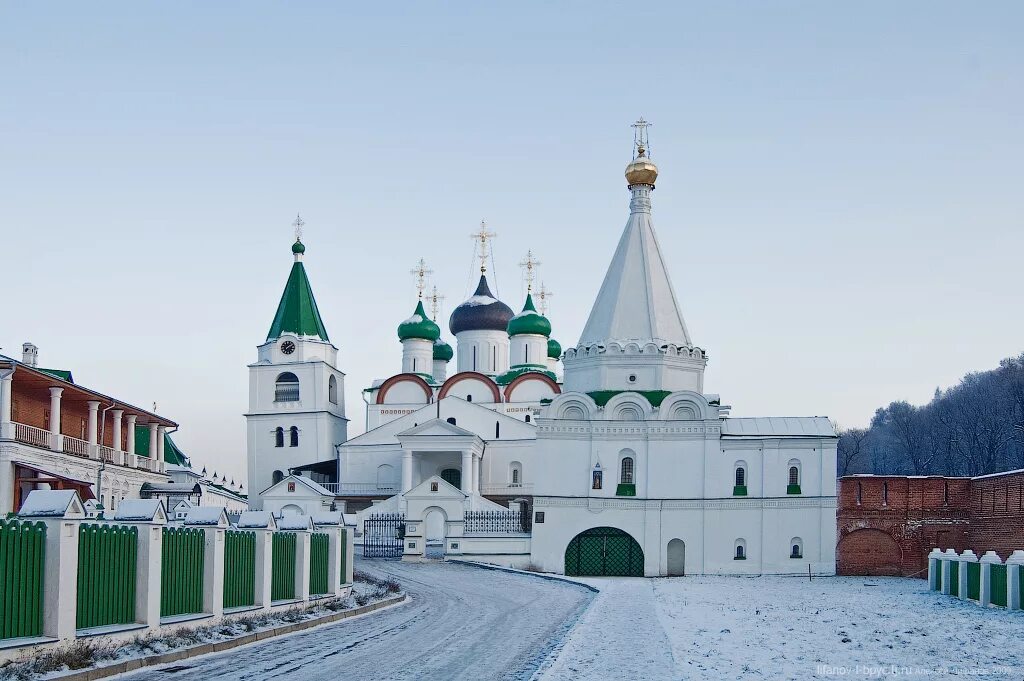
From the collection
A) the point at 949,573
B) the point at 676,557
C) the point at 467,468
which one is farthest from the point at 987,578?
the point at 467,468

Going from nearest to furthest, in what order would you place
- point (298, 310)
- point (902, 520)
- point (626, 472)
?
point (902, 520)
point (626, 472)
point (298, 310)

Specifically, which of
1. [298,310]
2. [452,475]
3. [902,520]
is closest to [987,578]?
[902,520]

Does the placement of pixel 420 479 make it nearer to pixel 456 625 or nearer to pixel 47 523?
pixel 456 625

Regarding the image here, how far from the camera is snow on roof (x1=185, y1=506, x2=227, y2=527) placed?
13.5 metres

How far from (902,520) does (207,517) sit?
2041 centimetres

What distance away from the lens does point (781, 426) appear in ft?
100.0

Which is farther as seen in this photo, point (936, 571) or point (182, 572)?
point (936, 571)

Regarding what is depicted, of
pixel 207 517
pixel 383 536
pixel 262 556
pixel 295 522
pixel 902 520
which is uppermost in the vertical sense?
pixel 207 517

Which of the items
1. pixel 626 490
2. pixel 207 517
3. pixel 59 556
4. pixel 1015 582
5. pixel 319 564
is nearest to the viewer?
pixel 59 556

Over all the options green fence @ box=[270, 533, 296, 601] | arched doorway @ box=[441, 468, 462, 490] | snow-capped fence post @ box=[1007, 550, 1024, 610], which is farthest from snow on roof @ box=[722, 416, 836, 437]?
green fence @ box=[270, 533, 296, 601]

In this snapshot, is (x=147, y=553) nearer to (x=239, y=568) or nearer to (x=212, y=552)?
(x=212, y=552)

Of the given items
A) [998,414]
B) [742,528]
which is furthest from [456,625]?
[998,414]

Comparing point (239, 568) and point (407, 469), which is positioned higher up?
point (407, 469)

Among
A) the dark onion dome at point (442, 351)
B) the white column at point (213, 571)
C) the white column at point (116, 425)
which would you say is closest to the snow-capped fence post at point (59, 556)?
the white column at point (213, 571)
